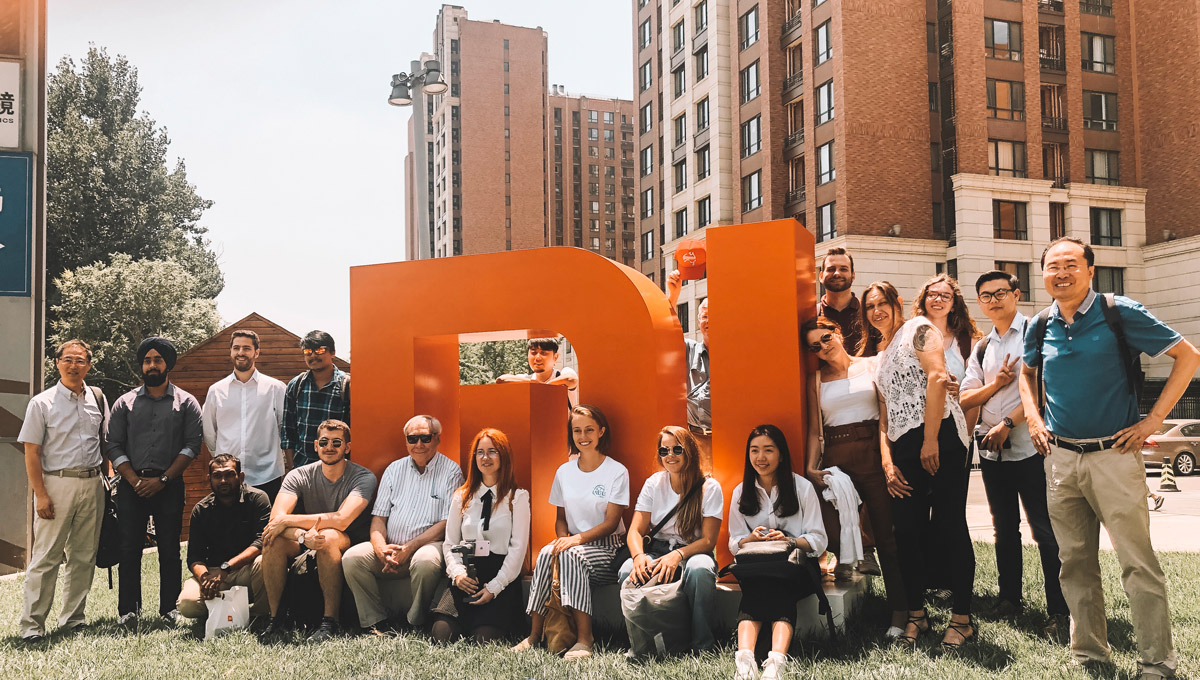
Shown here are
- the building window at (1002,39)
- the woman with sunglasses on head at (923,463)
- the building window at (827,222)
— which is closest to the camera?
the woman with sunglasses on head at (923,463)

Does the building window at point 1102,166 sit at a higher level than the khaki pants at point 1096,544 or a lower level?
higher

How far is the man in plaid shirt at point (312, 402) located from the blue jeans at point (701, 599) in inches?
149

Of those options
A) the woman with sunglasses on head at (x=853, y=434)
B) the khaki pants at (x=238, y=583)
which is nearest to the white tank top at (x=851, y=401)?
the woman with sunglasses on head at (x=853, y=434)

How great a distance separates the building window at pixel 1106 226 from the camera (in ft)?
107

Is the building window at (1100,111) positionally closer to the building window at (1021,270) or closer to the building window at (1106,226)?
Answer: the building window at (1106,226)

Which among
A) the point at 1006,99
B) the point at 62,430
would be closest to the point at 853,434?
the point at 62,430

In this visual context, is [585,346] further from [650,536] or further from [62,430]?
[62,430]

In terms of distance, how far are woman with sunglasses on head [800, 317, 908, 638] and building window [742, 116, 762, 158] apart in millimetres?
31670

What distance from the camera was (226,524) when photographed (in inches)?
273

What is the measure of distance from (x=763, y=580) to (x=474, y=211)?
76769mm

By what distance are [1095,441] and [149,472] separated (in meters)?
7.06

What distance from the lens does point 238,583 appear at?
6852mm

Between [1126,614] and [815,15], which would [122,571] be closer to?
[1126,614]

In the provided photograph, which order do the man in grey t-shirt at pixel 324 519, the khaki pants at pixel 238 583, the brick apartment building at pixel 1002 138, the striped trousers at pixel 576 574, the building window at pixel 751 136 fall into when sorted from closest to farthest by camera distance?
the striped trousers at pixel 576 574, the man in grey t-shirt at pixel 324 519, the khaki pants at pixel 238 583, the brick apartment building at pixel 1002 138, the building window at pixel 751 136
